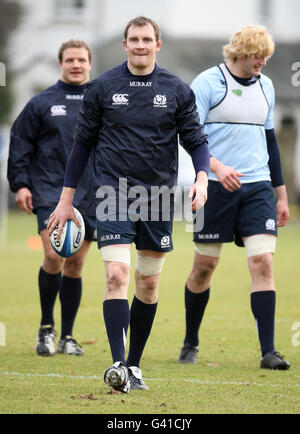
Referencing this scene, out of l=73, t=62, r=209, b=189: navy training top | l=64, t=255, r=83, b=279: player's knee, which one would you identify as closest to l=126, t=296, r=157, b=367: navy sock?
l=73, t=62, r=209, b=189: navy training top

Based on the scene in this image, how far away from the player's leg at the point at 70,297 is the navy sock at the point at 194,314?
3.06ft

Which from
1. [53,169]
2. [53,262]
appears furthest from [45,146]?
[53,262]

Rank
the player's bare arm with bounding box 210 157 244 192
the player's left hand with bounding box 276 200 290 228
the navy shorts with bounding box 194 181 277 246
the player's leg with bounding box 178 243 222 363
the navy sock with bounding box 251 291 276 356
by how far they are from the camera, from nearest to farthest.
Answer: the player's bare arm with bounding box 210 157 244 192 → the navy sock with bounding box 251 291 276 356 → the navy shorts with bounding box 194 181 277 246 → the player's leg with bounding box 178 243 222 363 → the player's left hand with bounding box 276 200 290 228

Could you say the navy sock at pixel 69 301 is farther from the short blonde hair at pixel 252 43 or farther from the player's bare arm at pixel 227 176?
the short blonde hair at pixel 252 43

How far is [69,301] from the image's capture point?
8414 mm

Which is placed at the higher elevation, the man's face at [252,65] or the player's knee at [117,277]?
the man's face at [252,65]

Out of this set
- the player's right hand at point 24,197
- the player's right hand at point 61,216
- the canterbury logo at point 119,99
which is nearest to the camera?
the canterbury logo at point 119,99

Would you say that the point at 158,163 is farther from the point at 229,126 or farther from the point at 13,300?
the point at 13,300

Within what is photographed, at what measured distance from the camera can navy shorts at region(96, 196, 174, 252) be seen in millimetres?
6305

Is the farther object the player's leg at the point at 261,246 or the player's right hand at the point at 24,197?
the player's right hand at the point at 24,197

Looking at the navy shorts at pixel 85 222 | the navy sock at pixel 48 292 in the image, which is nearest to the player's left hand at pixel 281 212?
the navy shorts at pixel 85 222

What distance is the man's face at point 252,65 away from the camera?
7.62 m
